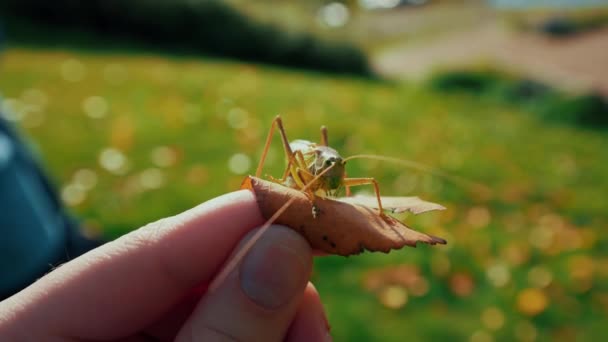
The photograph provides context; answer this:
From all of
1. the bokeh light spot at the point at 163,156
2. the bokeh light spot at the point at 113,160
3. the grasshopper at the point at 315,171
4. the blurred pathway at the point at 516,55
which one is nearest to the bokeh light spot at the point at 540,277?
the grasshopper at the point at 315,171

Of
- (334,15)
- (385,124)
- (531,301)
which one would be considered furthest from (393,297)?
(334,15)

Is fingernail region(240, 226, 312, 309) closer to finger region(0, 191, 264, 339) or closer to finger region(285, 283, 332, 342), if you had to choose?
finger region(0, 191, 264, 339)

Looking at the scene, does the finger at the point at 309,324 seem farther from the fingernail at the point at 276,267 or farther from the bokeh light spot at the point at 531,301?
the bokeh light spot at the point at 531,301

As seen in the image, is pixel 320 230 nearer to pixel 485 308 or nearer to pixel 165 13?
pixel 485 308

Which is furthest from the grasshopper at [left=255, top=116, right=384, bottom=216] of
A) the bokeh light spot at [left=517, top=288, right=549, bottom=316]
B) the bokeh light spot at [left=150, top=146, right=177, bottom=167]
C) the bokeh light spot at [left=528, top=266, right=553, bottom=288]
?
the bokeh light spot at [left=150, top=146, right=177, bottom=167]

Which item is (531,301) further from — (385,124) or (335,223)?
(385,124)

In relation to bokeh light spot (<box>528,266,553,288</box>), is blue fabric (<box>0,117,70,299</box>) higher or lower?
higher
